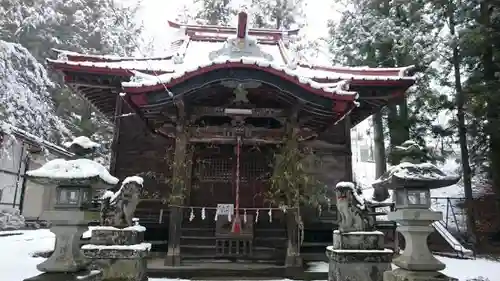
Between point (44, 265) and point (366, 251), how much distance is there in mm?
5170

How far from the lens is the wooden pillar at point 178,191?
27.8 ft

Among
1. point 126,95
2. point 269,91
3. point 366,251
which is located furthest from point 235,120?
point 366,251

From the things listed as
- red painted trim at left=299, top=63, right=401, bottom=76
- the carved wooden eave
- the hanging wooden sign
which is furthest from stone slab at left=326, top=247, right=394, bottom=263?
red painted trim at left=299, top=63, right=401, bottom=76

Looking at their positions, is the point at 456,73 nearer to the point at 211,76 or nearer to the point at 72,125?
the point at 211,76

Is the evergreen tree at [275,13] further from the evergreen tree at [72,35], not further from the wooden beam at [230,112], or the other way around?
the wooden beam at [230,112]

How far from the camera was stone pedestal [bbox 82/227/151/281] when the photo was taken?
241 inches

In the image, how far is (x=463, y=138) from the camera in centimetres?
1440

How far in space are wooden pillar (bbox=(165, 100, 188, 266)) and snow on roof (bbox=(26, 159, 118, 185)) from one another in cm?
240

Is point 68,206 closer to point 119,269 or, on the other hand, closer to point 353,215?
point 119,269

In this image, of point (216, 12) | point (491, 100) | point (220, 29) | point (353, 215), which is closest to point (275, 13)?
point (216, 12)

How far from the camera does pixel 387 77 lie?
10734 mm

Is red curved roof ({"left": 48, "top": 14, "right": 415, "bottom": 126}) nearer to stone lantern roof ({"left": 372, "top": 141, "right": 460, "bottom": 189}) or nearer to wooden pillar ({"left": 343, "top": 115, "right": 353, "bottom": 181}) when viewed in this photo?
wooden pillar ({"left": 343, "top": 115, "right": 353, "bottom": 181})

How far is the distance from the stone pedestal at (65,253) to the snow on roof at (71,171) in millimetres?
787

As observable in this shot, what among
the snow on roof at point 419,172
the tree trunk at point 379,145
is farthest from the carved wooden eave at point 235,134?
the tree trunk at point 379,145
